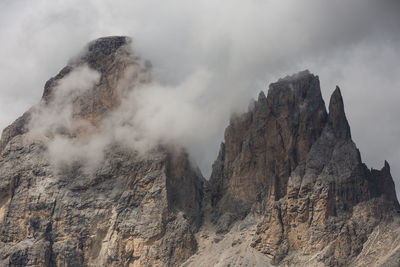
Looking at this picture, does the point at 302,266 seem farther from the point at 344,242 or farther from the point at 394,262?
the point at 394,262

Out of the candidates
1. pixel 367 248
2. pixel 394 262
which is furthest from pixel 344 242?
pixel 394 262

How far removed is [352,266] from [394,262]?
13.1 metres

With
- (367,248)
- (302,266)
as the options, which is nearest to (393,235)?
(367,248)

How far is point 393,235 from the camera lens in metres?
198

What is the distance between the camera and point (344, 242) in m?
199

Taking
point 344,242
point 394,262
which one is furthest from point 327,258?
point 394,262

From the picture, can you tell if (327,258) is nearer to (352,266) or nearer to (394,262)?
(352,266)

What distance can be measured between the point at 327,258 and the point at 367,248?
10.2m

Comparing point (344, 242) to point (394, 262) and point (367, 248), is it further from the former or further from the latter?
point (394, 262)

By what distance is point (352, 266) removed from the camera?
7628 inches

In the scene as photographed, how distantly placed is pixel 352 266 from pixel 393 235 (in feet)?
44.1

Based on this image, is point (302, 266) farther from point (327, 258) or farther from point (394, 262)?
point (394, 262)

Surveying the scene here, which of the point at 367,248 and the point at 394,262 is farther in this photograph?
the point at 367,248

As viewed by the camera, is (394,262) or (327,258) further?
(327,258)
